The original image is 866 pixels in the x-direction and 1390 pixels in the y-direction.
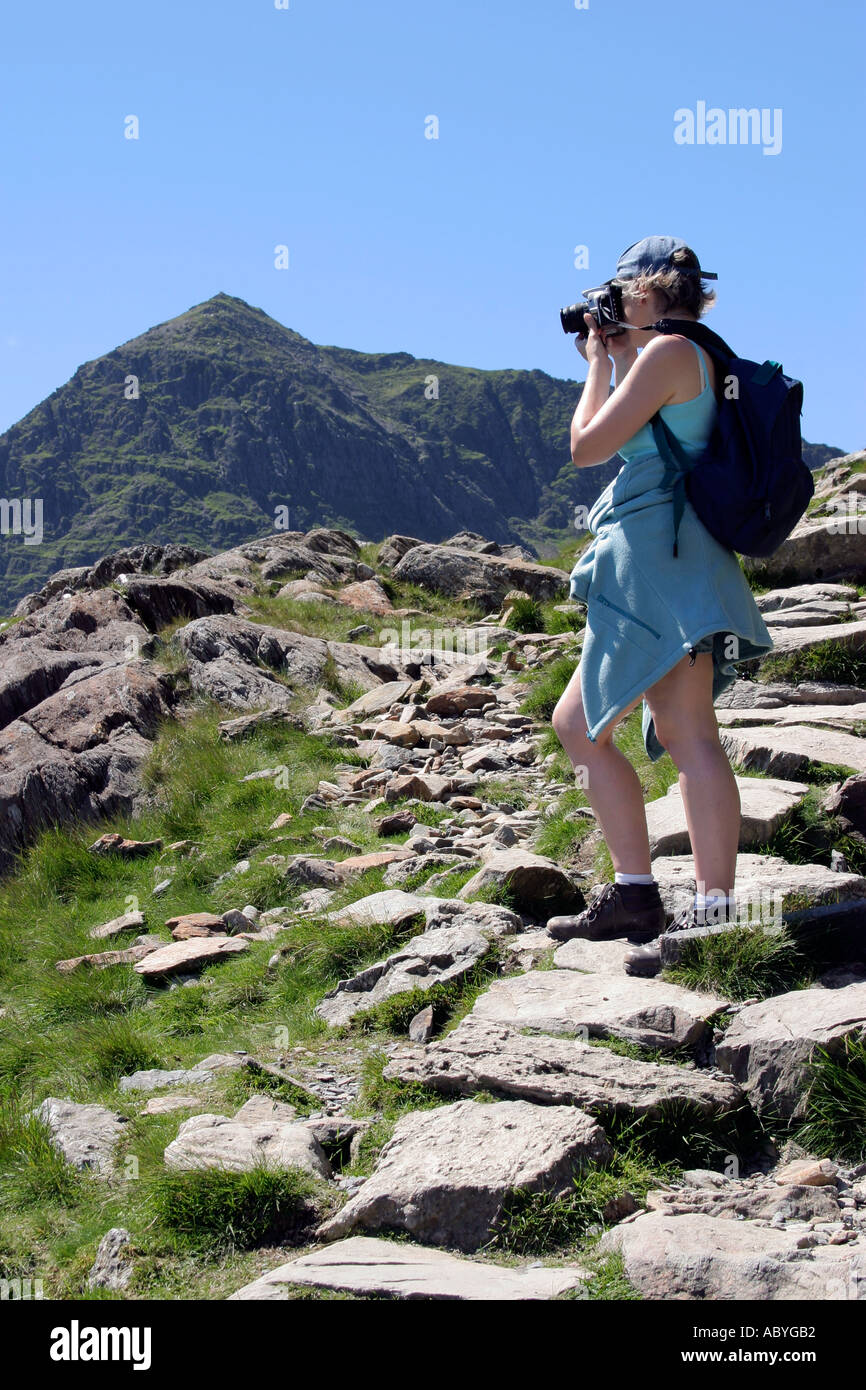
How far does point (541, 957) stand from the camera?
14.7 feet

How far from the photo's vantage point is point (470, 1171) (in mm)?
2963

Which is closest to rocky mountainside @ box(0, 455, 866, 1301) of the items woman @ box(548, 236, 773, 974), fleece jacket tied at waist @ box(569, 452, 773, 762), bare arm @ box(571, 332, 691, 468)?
woman @ box(548, 236, 773, 974)

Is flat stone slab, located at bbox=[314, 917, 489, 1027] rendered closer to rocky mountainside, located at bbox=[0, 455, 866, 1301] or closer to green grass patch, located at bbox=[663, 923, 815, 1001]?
rocky mountainside, located at bbox=[0, 455, 866, 1301]

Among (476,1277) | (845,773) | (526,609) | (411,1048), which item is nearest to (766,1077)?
(476,1277)

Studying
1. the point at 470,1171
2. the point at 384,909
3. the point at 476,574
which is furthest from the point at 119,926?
the point at 476,574

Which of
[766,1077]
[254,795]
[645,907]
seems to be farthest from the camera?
[254,795]

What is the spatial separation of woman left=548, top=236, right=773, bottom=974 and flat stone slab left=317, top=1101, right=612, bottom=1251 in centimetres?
98

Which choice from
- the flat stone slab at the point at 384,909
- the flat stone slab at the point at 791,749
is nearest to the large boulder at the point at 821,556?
the flat stone slab at the point at 791,749

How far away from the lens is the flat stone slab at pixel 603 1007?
11.4ft

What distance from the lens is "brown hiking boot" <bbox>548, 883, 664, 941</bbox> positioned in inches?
159

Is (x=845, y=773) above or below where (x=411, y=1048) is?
above

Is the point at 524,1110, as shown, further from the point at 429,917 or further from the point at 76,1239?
the point at 429,917

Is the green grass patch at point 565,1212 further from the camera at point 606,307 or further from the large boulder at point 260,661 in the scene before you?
the large boulder at point 260,661

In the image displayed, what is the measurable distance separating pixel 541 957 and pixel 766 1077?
1.38 m
